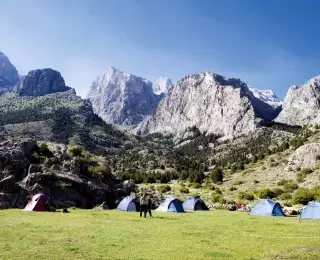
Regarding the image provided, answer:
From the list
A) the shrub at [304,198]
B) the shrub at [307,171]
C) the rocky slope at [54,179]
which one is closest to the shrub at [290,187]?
the shrub at [307,171]

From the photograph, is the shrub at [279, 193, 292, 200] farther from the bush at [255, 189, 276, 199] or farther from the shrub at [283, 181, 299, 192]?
the shrub at [283, 181, 299, 192]

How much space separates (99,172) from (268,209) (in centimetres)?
2869

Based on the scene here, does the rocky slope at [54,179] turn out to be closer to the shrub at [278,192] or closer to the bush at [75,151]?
the bush at [75,151]

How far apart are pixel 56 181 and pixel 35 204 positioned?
976cm

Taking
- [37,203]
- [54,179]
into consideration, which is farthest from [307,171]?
[37,203]

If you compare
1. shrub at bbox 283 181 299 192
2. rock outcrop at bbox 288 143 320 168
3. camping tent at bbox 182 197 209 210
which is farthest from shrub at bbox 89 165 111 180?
rock outcrop at bbox 288 143 320 168

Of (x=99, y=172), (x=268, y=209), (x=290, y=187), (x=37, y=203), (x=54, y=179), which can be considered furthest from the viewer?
(x=290, y=187)

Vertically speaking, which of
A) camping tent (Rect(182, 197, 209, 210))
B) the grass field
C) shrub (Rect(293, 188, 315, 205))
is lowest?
the grass field

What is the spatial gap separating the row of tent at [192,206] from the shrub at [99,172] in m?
11.4

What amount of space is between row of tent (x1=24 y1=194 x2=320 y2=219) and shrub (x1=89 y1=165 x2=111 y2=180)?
37.6ft

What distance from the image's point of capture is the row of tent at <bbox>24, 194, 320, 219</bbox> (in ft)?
149

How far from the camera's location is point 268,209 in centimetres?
4984

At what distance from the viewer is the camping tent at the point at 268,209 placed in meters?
49.4

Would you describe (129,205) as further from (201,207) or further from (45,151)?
(45,151)
